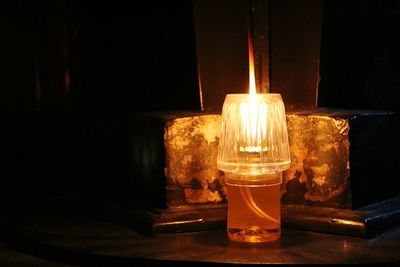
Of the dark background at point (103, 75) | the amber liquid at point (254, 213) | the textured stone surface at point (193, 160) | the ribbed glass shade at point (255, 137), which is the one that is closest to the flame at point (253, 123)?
the ribbed glass shade at point (255, 137)

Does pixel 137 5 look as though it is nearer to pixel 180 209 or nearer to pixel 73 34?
pixel 73 34

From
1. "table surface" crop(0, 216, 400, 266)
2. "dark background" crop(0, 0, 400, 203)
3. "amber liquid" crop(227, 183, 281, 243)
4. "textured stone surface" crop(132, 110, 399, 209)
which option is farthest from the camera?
"dark background" crop(0, 0, 400, 203)

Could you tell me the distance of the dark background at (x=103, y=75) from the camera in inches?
152

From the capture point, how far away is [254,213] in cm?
311

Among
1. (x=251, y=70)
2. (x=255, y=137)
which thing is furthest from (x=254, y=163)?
(x=251, y=70)

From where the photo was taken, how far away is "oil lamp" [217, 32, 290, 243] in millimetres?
3109

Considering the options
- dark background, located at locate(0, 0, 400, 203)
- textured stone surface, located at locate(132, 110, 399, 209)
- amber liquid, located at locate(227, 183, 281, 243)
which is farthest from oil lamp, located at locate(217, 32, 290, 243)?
dark background, located at locate(0, 0, 400, 203)

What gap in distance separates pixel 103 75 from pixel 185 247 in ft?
9.44

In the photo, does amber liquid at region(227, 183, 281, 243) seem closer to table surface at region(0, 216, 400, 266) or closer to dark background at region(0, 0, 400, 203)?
table surface at region(0, 216, 400, 266)

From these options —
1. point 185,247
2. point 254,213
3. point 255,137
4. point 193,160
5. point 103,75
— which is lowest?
point 185,247

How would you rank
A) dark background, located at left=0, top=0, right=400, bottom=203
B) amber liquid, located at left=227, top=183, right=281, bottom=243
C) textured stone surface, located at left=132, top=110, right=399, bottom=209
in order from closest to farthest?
amber liquid, located at left=227, top=183, right=281, bottom=243 → textured stone surface, located at left=132, top=110, right=399, bottom=209 → dark background, located at left=0, top=0, right=400, bottom=203

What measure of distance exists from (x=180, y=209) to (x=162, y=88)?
1008mm

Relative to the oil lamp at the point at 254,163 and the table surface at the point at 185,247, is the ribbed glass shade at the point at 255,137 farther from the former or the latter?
the table surface at the point at 185,247

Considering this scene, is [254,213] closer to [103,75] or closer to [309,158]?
[309,158]
